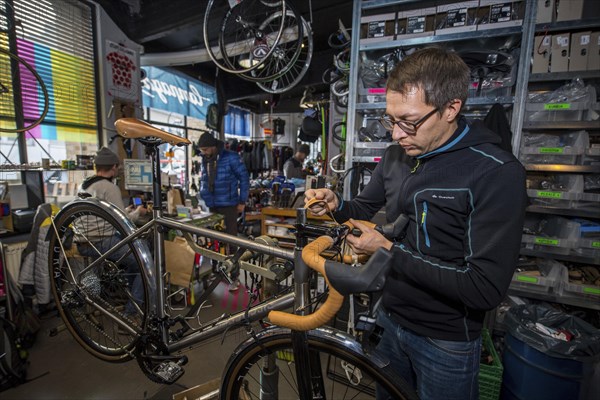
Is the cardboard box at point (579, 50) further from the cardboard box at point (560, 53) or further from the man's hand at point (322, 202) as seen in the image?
the man's hand at point (322, 202)

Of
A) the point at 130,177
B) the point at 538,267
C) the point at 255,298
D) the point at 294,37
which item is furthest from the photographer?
the point at 294,37

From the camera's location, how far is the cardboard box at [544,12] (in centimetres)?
198

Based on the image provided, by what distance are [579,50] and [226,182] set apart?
364 cm

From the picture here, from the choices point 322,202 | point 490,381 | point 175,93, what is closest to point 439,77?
point 322,202

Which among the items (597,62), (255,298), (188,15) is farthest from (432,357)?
(188,15)

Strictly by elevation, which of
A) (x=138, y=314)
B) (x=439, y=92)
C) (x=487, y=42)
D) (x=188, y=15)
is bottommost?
(x=138, y=314)

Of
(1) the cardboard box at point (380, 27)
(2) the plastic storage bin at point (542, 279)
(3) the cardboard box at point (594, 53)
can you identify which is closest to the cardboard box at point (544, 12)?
(3) the cardboard box at point (594, 53)

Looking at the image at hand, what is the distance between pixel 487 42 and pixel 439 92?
1991mm

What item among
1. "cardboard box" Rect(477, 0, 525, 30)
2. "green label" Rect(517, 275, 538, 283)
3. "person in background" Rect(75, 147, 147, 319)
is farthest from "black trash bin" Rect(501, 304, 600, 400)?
"person in background" Rect(75, 147, 147, 319)

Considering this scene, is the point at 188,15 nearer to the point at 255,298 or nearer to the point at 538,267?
the point at 255,298

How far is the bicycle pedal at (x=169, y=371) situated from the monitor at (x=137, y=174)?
2.35 m

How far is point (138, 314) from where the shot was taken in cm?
168

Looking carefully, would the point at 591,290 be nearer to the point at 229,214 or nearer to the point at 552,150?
the point at 552,150

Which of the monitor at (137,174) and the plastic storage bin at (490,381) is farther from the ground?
the monitor at (137,174)
